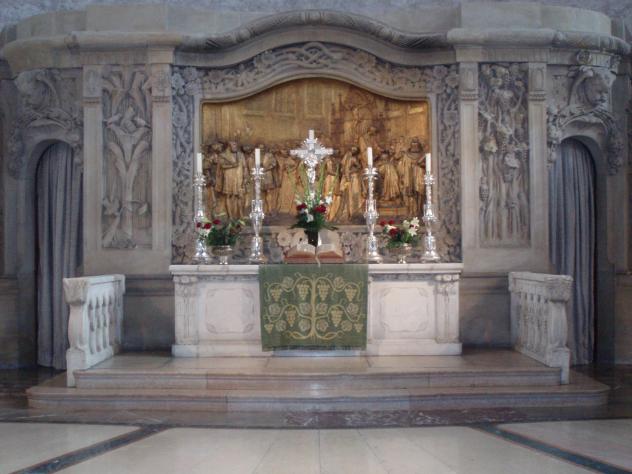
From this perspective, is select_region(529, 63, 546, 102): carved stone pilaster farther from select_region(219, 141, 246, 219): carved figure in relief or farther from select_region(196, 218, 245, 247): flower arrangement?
select_region(196, 218, 245, 247): flower arrangement

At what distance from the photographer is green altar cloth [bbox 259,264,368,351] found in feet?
27.8

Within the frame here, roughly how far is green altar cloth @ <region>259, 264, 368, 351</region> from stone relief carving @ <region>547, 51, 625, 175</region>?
3125 mm

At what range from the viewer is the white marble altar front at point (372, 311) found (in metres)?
8.68

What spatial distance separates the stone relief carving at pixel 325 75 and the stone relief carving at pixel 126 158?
0.35 m

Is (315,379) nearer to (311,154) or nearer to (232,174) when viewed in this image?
(311,154)

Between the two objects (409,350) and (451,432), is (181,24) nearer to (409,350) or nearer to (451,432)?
(409,350)

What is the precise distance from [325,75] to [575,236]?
146 inches

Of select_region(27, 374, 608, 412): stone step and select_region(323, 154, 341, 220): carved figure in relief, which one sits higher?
select_region(323, 154, 341, 220): carved figure in relief

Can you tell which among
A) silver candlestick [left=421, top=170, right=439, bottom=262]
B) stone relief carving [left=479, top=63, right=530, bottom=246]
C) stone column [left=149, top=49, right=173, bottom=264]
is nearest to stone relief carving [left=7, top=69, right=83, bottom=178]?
stone column [left=149, top=49, right=173, bottom=264]

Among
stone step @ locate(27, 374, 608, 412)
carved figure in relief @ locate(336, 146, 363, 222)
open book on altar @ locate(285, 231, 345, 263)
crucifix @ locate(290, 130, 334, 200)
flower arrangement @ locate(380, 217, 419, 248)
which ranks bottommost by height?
stone step @ locate(27, 374, 608, 412)

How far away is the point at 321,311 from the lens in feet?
27.9

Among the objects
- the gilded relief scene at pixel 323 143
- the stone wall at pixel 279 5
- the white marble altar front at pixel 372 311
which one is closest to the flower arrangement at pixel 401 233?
the white marble altar front at pixel 372 311

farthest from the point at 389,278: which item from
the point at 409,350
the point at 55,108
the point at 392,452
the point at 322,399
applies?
the point at 55,108

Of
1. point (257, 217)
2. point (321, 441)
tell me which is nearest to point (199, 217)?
point (257, 217)
